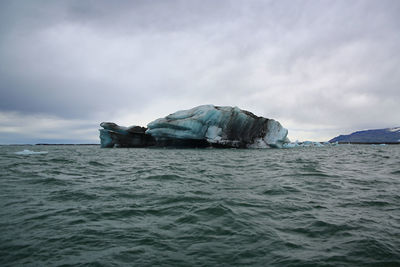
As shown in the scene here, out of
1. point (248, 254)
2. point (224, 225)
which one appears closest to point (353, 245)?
point (248, 254)

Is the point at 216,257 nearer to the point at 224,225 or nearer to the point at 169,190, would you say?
the point at 224,225

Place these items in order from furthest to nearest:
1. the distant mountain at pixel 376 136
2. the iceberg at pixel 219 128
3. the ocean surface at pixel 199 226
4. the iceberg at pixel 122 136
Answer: the distant mountain at pixel 376 136
the iceberg at pixel 122 136
the iceberg at pixel 219 128
the ocean surface at pixel 199 226

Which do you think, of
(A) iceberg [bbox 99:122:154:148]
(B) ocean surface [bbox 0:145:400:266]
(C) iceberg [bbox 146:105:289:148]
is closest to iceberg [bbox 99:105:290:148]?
(C) iceberg [bbox 146:105:289:148]

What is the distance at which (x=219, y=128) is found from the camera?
2995 cm

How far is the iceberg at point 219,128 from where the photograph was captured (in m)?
29.1

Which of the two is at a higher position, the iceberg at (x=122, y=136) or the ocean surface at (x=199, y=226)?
the iceberg at (x=122, y=136)

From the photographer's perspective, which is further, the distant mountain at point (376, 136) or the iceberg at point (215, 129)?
the distant mountain at point (376, 136)

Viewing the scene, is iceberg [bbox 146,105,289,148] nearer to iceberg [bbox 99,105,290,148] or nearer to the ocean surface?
iceberg [bbox 99,105,290,148]

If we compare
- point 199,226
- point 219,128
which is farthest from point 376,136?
point 199,226

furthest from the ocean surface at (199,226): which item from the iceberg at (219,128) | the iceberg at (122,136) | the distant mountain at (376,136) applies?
the distant mountain at (376,136)

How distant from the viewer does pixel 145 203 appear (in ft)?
13.3

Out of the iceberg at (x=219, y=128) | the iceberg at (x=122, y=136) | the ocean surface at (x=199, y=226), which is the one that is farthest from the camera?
the iceberg at (x=122, y=136)

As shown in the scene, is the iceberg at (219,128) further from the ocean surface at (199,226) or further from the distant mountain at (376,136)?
the distant mountain at (376,136)

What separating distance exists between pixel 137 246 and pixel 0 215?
2.44 meters
